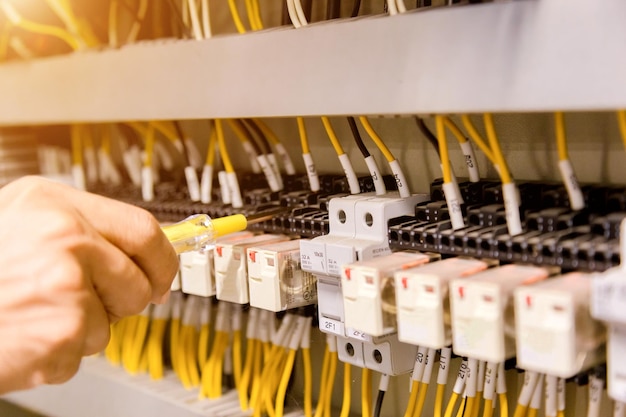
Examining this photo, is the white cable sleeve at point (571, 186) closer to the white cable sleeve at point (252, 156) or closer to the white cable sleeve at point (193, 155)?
the white cable sleeve at point (252, 156)

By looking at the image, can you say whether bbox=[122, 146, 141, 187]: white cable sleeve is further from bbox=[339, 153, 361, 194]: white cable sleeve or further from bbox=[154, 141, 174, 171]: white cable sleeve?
bbox=[339, 153, 361, 194]: white cable sleeve

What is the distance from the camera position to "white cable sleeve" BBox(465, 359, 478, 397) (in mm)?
961

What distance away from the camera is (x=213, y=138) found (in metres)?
1.27

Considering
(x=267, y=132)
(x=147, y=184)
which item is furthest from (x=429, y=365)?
(x=147, y=184)

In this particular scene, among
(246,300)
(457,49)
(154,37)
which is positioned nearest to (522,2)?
(457,49)

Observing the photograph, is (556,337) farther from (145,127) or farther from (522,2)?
(145,127)

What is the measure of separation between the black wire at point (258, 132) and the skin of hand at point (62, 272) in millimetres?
404

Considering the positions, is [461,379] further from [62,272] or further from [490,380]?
[62,272]

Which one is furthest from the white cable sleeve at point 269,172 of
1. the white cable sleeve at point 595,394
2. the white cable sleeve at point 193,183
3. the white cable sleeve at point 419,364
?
the white cable sleeve at point 595,394

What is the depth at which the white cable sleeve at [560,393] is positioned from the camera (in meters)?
0.90

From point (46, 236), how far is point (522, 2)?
0.51 metres

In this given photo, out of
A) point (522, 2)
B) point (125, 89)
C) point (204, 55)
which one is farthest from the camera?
point (125, 89)

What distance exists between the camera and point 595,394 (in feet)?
2.87

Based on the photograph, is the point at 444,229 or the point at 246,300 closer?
the point at 444,229
